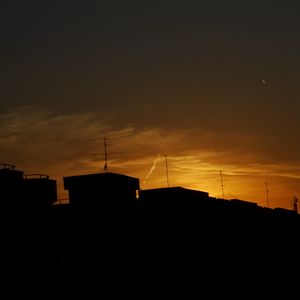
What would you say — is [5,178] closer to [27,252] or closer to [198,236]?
[27,252]

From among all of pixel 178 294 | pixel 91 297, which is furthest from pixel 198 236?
pixel 91 297

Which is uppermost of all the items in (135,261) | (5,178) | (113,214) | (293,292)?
(5,178)

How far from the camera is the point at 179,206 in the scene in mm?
40906

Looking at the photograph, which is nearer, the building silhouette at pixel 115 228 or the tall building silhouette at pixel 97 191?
the building silhouette at pixel 115 228

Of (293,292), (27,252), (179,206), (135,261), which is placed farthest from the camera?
(293,292)

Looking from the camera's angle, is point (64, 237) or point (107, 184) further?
point (107, 184)

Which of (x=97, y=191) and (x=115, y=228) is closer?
(x=115, y=228)

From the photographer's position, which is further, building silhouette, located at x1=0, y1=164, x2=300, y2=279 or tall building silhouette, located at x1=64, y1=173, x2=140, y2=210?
tall building silhouette, located at x1=64, y1=173, x2=140, y2=210

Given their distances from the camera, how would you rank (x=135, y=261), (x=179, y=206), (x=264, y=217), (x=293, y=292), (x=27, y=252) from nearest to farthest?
(x=27, y=252) → (x=135, y=261) → (x=179, y=206) → (x=293, y=292) → (x=264, y=217)

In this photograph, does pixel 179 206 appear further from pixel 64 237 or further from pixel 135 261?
pixel 64 237

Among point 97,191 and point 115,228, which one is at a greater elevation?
point 97,191

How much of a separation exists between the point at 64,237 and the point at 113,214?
419 cm

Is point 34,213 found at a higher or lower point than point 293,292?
higher

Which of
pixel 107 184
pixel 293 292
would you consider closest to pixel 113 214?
pixel 107 184
